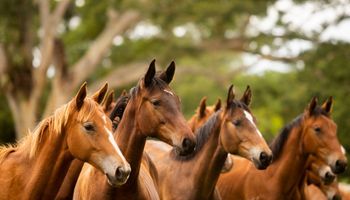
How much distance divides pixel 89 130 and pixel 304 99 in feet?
64.4

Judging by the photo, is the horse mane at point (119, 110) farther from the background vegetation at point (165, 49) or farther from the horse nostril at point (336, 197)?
the background vegetation at point (165, 49)

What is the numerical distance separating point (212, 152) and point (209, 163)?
138 millimetres

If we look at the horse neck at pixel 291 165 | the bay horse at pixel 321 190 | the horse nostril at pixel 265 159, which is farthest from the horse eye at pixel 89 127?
the bay horse at pixel 321 190

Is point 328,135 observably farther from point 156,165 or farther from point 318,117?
point 156,165

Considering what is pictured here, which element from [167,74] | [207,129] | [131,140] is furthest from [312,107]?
[131,140]

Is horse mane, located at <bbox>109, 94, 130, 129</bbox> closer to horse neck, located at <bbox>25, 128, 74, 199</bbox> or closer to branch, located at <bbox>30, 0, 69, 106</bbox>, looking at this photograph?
horse neck, located at <bbox>25, 128, 74, 199</bbox>

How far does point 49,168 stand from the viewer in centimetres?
823

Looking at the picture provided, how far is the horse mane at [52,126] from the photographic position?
317 inches

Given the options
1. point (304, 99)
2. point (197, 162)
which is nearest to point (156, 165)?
point (197, 162)

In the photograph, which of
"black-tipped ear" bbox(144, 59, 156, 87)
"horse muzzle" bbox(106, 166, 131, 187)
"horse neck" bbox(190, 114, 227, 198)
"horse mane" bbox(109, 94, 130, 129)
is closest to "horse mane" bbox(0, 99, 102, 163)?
"horse muzzle" bbox(106, 166, 131, 187)

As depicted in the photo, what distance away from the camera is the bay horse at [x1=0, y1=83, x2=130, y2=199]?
26.1 ft

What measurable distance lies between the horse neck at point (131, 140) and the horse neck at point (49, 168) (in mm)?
783

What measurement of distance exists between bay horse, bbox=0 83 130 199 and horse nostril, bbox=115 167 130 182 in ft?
0.34

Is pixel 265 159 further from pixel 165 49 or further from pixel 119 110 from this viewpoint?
pixel 165 49
